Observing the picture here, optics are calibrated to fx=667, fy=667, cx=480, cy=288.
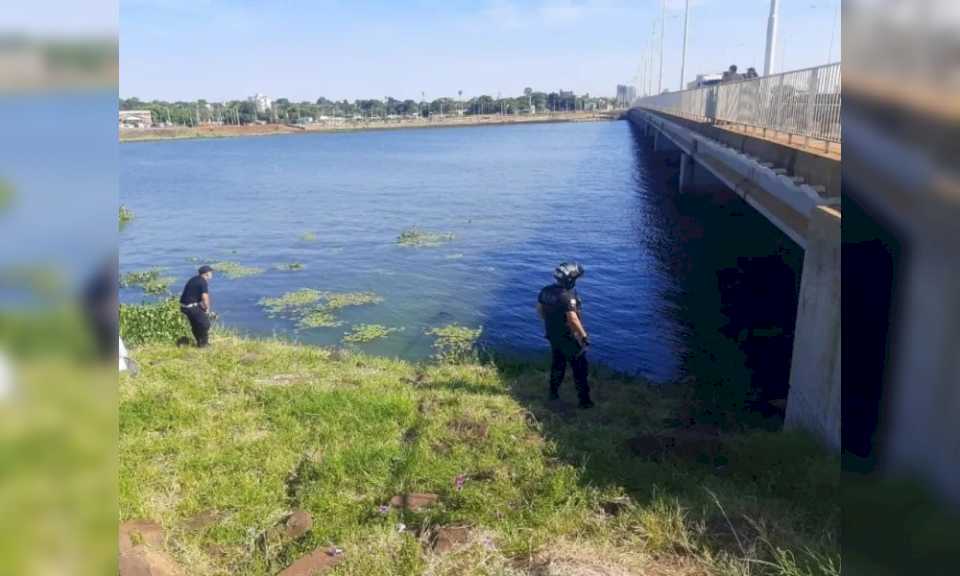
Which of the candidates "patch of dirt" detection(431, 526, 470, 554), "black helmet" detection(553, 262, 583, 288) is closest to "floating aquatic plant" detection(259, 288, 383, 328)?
"black helmet" detection(553, 262, 583, 288)

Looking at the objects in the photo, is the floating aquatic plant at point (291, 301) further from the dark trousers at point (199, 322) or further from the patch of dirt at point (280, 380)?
the patch of dirt at point (280, 380)

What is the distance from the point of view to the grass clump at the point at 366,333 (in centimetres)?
1450

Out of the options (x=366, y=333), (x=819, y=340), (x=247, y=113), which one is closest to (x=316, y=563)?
(x=819, y=340)

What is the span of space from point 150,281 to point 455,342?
39.6 ft

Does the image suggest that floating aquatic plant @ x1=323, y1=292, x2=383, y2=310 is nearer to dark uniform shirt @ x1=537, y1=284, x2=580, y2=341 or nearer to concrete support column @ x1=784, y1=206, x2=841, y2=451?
dark uniform shirt @ x1=537, y1=284, x2=580, y2=341

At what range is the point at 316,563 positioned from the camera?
4312 mm

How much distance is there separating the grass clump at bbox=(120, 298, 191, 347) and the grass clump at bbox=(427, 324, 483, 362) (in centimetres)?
483

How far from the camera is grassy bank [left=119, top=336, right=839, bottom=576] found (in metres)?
4.38

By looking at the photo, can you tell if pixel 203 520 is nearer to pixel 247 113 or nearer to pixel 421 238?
pixel 421 238

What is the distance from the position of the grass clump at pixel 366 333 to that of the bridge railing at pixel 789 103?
30.3ft

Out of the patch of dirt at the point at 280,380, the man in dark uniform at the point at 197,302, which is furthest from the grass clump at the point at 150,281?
the patch of dirt at the point at 280,380

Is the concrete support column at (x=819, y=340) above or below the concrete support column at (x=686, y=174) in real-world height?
below

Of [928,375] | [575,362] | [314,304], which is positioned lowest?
[314,304]

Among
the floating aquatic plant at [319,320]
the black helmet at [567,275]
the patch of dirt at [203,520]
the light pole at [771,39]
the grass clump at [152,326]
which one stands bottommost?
the floating aquatic plant at [319,320]
